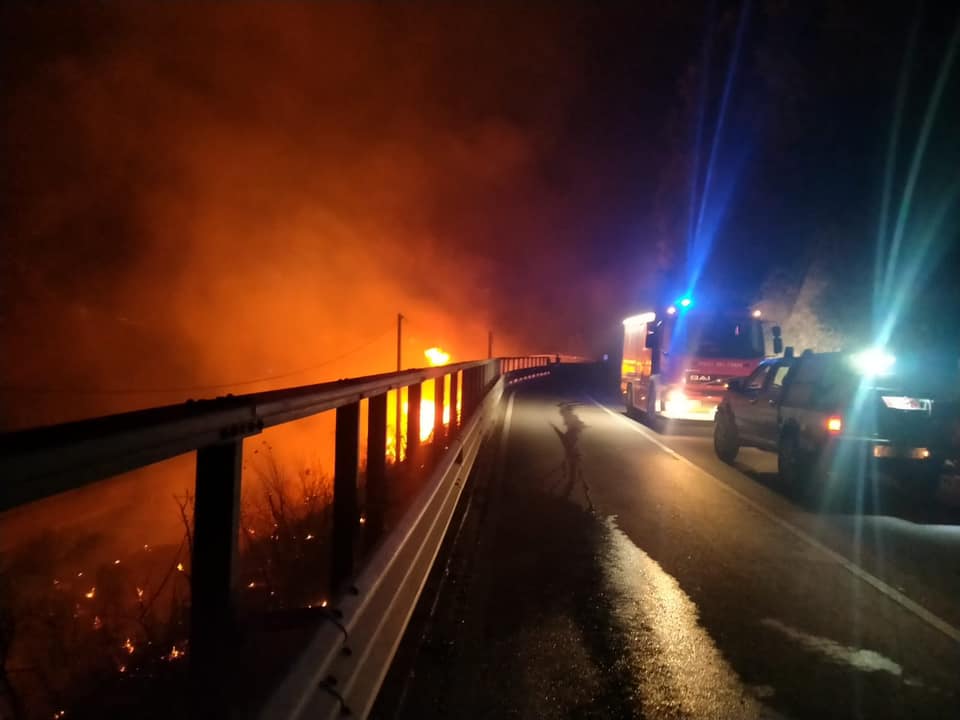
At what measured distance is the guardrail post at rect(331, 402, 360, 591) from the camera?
159 inches

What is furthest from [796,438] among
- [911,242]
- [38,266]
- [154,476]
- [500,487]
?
[38,266]

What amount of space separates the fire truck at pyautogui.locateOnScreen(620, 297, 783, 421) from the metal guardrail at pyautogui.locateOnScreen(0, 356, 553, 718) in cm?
1233

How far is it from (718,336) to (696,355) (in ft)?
2.81

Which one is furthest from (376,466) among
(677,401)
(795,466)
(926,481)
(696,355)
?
(696,355)

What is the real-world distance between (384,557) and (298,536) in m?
3.66

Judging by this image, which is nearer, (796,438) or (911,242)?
(796,438)

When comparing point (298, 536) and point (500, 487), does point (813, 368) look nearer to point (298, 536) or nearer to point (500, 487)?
point (500, 487)

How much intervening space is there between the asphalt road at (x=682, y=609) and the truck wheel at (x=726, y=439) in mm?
2475

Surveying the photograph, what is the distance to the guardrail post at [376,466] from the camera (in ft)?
16.3

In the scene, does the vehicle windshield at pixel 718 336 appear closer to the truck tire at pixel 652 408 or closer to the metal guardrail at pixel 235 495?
the truck tire at pixel 652 408

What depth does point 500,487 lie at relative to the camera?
9547 millimetres

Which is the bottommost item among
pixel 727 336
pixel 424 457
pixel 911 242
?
pixel 424 457

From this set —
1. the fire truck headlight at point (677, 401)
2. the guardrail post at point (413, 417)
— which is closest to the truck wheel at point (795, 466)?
the guardrail post at point (413, 417)

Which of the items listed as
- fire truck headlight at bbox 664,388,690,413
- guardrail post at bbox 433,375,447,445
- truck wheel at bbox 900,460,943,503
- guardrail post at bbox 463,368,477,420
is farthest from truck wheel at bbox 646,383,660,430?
guardrail post at bbox 433,375,447,445
